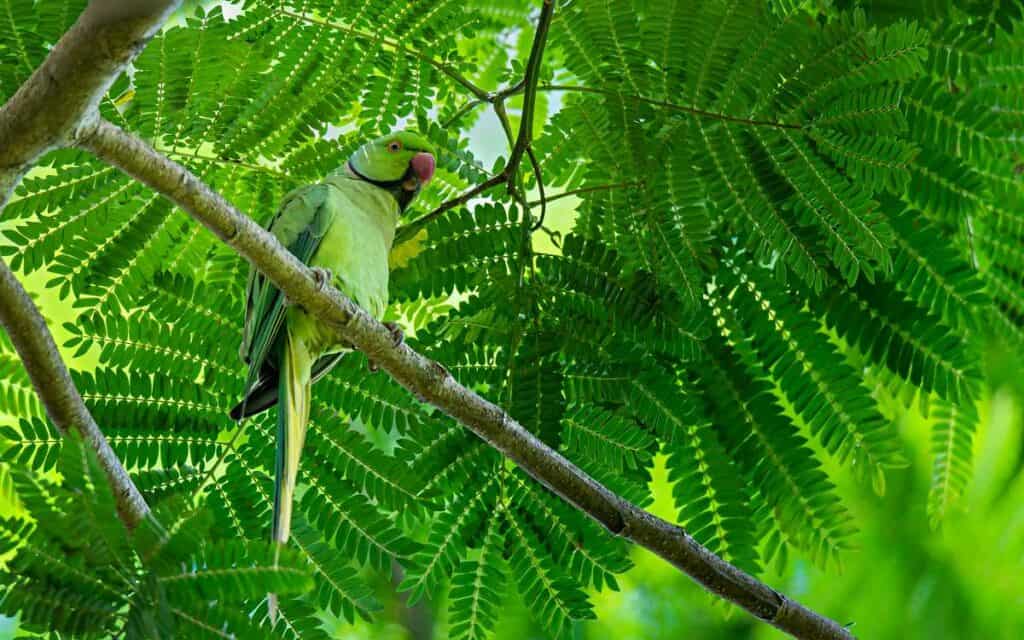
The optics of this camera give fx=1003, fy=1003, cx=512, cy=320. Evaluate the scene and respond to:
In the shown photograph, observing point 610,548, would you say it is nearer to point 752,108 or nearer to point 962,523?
point 752,108

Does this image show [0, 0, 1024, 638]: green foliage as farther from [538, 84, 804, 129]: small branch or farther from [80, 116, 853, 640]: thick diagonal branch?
[80, 116, 853, 640]: thick diagonal branch

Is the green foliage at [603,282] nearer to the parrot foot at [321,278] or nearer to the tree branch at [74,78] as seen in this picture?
the parrot foot at [321,278]

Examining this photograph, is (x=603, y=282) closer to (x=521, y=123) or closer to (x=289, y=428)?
(x=521, y=123)

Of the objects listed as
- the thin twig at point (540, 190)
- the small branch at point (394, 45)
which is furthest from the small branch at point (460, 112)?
the thin twig at point (540, 190)

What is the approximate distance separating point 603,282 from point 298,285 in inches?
33.8

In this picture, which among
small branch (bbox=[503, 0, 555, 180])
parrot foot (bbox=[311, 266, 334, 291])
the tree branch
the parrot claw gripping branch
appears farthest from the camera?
small branch (bbox=[503, 0, 555, 180])

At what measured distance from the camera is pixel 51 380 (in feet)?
6.87

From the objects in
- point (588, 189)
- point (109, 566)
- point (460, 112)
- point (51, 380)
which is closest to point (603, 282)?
point (588, 189)

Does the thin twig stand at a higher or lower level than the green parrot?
higher

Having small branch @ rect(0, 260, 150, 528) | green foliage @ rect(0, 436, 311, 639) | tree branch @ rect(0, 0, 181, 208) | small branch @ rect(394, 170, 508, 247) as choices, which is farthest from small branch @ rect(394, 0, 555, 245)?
green foliage @ rect(0, 436, 311, 639)

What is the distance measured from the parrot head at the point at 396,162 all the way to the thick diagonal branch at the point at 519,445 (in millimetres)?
689

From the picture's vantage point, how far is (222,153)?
106 inches

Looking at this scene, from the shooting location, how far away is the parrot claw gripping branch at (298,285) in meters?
1.70

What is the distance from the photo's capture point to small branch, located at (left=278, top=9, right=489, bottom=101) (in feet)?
8.93
